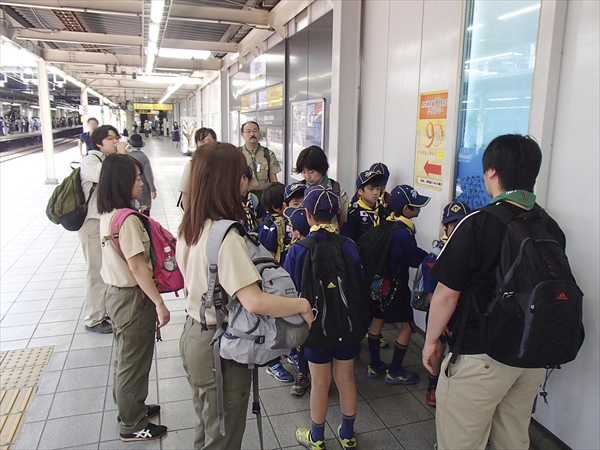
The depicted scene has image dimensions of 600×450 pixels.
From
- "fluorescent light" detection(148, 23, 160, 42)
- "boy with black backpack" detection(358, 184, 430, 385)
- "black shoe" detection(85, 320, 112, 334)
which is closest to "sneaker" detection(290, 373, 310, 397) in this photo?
"boy with black backpack" detection(358, 184, 430, 385)

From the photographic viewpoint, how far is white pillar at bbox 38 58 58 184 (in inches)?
419

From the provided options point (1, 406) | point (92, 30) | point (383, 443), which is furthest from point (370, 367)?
point (92, 30)

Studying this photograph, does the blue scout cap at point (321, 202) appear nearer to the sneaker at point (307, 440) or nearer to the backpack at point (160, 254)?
the backpack at point (160, 254)

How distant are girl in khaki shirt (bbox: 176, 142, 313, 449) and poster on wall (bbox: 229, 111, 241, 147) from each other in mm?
8361

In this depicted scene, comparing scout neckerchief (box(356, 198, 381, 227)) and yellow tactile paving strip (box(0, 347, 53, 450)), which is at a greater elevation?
scout neckerchief (box(356, 198, 381, 227))

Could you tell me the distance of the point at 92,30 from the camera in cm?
871

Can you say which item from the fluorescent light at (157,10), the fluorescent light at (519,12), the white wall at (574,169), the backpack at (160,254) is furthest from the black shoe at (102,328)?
the fluorescent light at (519,12)

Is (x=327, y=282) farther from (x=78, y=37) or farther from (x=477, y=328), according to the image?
(x=78, y=37)

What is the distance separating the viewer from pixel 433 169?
132 inches

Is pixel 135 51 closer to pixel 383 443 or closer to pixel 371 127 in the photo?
pixel 371 127

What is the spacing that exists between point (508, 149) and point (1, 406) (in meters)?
3.14

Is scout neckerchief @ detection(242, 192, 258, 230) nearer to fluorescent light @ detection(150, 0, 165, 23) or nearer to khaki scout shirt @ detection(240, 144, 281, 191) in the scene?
khaki scout shirt @ detection(240, 144, 281, 191)

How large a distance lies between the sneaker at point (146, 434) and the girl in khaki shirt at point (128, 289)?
2 cm

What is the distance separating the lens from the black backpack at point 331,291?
6.57 ft
